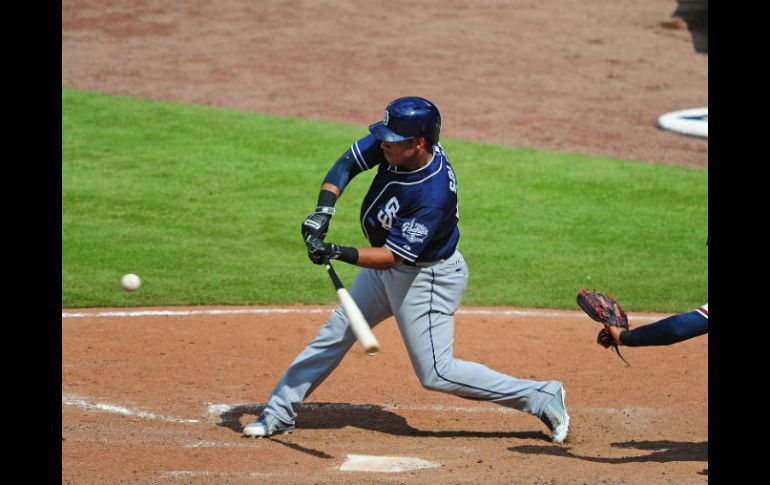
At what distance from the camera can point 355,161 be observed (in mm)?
5473

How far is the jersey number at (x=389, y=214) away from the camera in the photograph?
515cm

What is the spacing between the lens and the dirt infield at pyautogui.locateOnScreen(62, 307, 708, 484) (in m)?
4.89

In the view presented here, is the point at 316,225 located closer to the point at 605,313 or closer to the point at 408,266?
the point at 408,266

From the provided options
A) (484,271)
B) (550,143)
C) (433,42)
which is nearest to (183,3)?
(433,42)

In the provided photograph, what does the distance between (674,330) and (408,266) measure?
4.20 ft

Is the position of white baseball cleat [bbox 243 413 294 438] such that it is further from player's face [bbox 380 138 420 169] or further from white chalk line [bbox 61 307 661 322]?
white chalk line [bbox 61 307 661 322]

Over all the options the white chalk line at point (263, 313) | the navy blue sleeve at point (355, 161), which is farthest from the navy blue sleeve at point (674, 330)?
the white chalk line at point (263, 313)

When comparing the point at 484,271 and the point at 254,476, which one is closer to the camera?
the point at 254,476

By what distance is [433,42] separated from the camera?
1884 centimetres

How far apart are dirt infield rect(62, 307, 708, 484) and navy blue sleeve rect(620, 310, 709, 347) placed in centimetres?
57

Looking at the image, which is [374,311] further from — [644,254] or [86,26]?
[86,26]

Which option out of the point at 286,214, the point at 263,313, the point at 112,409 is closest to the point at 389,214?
the point at 112,409

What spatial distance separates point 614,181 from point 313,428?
748 centimetres
